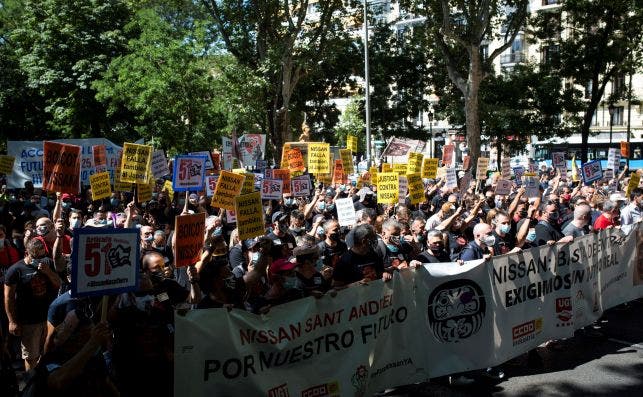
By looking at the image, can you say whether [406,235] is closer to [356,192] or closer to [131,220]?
[131,220]

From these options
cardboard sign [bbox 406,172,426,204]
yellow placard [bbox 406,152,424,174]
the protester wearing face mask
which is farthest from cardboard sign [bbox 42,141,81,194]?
yellow placard [bbox 406,152,424,174]

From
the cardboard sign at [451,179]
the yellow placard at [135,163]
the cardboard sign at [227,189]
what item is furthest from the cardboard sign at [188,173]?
the cardboard sign at [451,179]

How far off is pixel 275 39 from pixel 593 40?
14.3 metres

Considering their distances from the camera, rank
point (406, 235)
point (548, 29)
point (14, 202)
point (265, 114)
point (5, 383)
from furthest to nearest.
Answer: point (548, 29)
point (265, 114)
point (14, 202)
point (406, 235)
point (5, 383)

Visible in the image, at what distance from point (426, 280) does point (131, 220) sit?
355cm

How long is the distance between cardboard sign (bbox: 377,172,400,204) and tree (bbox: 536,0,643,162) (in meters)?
21.1

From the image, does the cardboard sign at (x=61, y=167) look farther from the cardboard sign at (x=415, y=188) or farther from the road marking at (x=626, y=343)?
the road marking at (x=626, y=343)

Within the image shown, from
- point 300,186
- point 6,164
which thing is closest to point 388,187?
point 300,186

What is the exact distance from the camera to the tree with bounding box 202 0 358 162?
85.2ft

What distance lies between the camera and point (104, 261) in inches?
179

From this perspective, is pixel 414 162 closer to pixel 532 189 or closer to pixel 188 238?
pixel 532 189

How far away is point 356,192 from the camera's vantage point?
15391mm

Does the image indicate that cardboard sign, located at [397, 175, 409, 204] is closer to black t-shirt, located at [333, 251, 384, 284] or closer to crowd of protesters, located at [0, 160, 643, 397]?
crowd of protesters, located at [0, 160, 643, 397]

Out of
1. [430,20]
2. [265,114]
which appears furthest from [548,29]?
[265,114]
